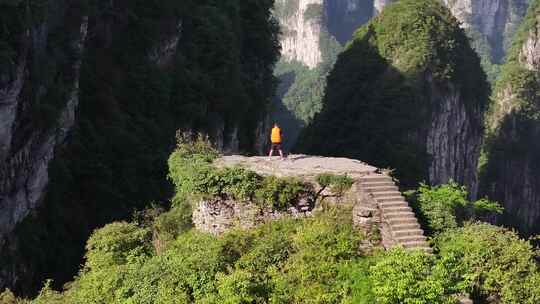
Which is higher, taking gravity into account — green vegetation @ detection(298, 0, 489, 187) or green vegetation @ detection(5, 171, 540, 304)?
green vegetation @ detection(298, 0, 489, 187)

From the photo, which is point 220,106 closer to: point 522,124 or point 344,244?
point 344,244

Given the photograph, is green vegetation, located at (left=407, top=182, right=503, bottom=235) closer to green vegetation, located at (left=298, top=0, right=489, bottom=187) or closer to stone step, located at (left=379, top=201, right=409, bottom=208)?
stone step, located at (left=379, top=201, right=409, bottom=208)

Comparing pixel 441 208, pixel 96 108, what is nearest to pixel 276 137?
pixel 441 208

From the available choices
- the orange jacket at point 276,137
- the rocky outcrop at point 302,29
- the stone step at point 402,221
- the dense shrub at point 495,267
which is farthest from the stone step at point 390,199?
the rocky outcrop at point 302,29

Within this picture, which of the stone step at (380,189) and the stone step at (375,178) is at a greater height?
the stone step at (375,178)

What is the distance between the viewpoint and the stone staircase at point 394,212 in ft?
34.3

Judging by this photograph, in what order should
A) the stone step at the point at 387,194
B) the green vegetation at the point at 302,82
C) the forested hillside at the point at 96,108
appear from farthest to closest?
the green vegetation at the point at 302,82 < the forested hillside at the point at 96,108 < the stone step at the point at 387,194

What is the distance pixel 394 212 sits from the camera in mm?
10727

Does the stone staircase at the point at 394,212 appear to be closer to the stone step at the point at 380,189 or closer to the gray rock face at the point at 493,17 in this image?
the stone step at the point at 380,189

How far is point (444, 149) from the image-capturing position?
38.1 meters

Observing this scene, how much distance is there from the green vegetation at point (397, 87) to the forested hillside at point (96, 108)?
8.19 meters

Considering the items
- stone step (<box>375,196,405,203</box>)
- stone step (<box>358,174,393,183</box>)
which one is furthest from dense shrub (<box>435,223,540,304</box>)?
stone step (<box>358,174,393,183</box>)

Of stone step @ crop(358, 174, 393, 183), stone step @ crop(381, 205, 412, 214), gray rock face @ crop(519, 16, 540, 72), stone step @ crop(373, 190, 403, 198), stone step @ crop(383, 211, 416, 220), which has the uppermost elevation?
gray rock face @ crop(519, 16, 540, 72)

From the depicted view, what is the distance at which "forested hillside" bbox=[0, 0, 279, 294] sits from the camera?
1503 centimetres
